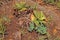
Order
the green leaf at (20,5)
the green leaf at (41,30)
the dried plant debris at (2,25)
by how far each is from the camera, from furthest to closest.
Answer: the green leaf at (20,5), the green leaf at (41,30), the dried plant debris at (2,25)

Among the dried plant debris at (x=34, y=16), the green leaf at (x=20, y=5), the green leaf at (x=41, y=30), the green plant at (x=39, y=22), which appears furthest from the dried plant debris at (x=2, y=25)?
the green leaf at (x=41, y=30)

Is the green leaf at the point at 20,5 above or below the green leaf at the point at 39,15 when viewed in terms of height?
above

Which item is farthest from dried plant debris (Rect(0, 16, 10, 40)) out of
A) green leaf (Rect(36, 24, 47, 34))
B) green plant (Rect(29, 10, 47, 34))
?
green leaf (Rect(36, 24, 47, 34))

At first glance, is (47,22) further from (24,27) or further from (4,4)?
(4,4)

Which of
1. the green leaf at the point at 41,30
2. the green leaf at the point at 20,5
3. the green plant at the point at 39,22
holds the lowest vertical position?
the green leaf at the point at 41,30

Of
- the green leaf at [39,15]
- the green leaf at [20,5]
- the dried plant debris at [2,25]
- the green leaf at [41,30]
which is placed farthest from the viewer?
the green leaf at [20,5]

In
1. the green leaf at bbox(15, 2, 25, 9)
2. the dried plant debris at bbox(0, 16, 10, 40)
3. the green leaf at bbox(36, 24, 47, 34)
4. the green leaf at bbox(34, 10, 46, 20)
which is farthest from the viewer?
the green leaf at bbox(15, 2, 25, 9)

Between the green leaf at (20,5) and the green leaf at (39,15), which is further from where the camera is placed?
the green leaf at (20,5)

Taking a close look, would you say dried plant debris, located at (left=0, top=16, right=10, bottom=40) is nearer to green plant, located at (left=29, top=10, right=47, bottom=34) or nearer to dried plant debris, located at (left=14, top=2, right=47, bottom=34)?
dried plant debris, located at (left=14, top=2, right=47, bottom=34)

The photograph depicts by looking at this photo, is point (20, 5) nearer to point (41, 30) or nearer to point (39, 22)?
point (39, 22)

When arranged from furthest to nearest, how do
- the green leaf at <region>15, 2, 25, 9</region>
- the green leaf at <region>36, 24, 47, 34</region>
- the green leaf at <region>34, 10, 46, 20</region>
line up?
the green leaf at <region>15, 2, 25, 9</region> → the green leaf at <region>34, 10, 46, 20</region> → the green leaf at <region>36, 24, 47, 34</region>

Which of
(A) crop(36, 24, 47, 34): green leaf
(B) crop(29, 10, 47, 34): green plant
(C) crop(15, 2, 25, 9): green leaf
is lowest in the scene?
(A) crop(36, 24, 47, 34): green leaf

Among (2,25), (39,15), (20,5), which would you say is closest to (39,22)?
(39,15)

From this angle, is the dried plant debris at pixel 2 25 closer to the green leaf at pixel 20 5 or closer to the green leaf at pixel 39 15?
the green leaf at pixel 20 5
